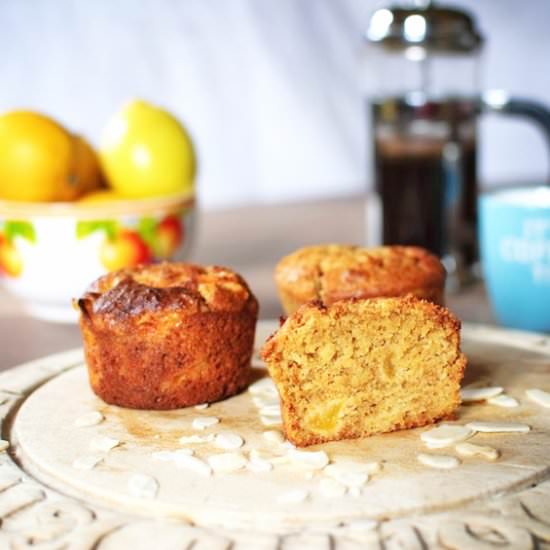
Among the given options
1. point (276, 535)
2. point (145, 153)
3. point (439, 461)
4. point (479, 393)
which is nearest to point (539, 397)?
point (479, 393)

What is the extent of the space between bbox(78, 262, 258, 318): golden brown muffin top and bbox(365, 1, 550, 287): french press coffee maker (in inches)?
28.3

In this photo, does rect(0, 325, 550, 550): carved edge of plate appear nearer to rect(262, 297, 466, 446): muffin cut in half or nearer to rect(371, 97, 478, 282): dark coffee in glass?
rect(262, 297, 466, 446): muffin cut in half

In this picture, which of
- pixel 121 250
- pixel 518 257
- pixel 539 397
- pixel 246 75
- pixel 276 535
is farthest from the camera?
pixel 246 75

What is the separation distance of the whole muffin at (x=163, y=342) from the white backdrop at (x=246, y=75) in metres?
2.06

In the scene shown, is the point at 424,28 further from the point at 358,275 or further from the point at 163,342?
the point at 163,342

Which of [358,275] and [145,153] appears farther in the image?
[145,153]

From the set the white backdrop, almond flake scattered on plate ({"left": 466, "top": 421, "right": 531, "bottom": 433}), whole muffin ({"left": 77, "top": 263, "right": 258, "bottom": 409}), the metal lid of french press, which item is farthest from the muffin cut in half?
the white backdrop

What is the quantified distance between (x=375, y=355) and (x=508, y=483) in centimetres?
21

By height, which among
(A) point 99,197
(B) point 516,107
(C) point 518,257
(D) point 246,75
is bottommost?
(C) point 518,257

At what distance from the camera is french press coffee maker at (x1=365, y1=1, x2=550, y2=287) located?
6.01 feet

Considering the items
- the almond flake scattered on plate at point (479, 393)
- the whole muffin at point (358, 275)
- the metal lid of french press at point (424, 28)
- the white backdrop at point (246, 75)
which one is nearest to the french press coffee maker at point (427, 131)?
the metal lid of french press at point (424, 28)

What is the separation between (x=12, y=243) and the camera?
168 cm

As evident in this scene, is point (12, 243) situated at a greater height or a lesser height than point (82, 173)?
lesser

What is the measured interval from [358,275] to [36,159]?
2.22 ft
